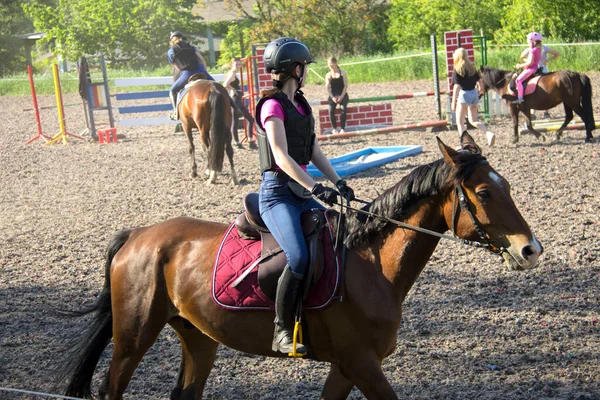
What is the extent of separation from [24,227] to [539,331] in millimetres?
7808

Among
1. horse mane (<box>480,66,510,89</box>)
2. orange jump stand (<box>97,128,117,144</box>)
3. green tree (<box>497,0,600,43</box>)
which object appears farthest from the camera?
green tree (<box>497,0,600,43</box>)

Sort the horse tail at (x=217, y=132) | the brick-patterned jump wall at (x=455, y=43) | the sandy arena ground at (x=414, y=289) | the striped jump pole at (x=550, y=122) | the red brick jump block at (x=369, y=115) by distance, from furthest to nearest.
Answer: the red brick jump block at (x=369, y=115) → the brick-patterned jump wall at (x=455, y=43) → the striped jump pole at (x=550, y=122) → the horse tail at (x=217, y=132) → the sandy arena ground at (x=414, y=289)

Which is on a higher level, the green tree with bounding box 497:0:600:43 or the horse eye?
the green tree with bounding box 497:0:600:43

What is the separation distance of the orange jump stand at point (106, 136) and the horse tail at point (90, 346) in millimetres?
15476

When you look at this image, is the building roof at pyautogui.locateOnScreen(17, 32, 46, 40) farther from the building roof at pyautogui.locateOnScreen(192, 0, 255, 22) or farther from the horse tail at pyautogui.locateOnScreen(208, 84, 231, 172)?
the horse tail at pyautogui.locateOnScreen(208, 84, 231, 172)

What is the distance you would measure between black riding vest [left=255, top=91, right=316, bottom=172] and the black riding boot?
0.64 meters

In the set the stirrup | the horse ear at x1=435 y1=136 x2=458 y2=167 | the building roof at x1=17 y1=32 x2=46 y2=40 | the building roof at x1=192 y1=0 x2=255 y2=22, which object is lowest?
the stirrup

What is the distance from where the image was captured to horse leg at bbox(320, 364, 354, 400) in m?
4.14

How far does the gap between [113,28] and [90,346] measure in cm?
4936

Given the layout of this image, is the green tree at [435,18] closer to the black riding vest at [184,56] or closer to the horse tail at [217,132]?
the black riding vest at [184,56]

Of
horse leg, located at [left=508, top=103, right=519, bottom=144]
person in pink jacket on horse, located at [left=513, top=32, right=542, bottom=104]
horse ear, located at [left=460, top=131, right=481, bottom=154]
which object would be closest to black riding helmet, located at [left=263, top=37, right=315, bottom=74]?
horse ear, located at [left=460, top=131, right=481, bottom=154]

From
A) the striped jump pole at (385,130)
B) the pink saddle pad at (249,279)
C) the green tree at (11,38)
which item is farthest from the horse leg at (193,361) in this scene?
the green tree at (11,38)

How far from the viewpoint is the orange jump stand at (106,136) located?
64.0ft

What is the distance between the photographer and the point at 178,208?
442 inches
